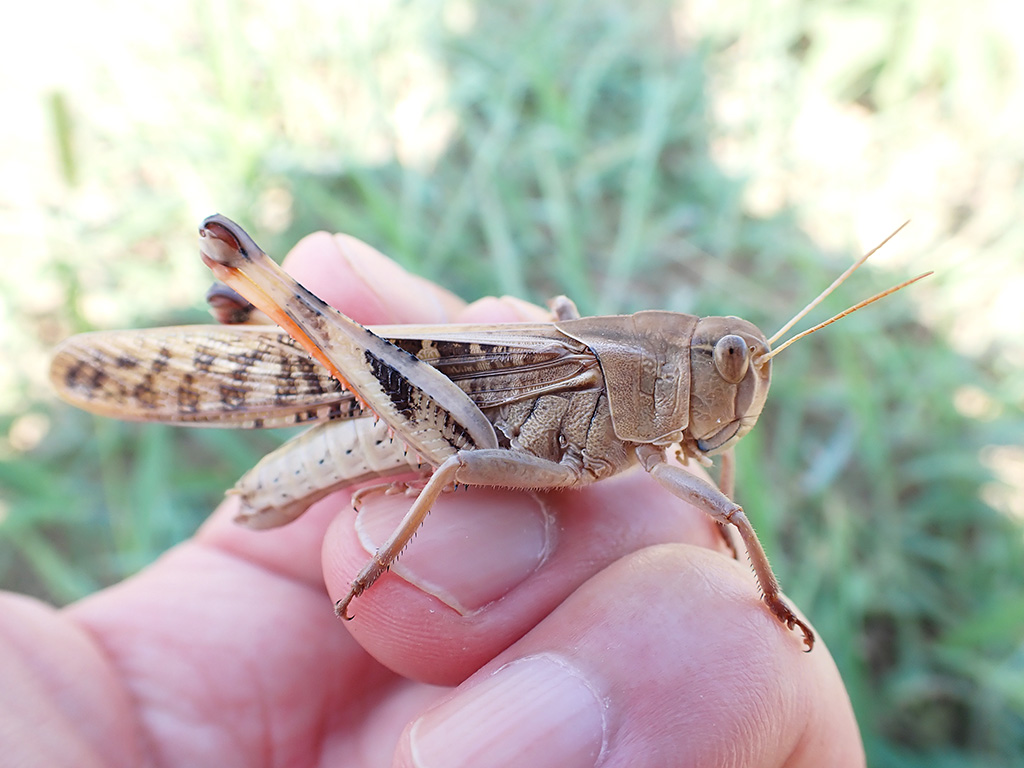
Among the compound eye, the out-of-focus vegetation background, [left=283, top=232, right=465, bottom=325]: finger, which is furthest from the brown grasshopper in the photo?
the out-of-focus vegetation background

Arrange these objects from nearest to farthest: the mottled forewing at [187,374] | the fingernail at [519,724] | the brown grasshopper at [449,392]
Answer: the fingernail at [519,724] < the brown grasshopper at [449,392] < the mottled forewing at [187,374]

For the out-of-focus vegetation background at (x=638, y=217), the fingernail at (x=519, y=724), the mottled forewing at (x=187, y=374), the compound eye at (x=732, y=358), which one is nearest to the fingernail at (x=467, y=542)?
the fingernail at (x=519, y=724)

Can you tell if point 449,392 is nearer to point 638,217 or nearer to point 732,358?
point 732,358

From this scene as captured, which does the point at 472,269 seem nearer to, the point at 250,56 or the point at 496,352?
the point at 496,352

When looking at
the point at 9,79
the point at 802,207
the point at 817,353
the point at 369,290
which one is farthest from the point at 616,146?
the point at 9,79

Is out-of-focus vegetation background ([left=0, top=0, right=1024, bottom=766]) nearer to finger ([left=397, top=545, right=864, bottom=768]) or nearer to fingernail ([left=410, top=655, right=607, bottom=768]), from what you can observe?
Result: finger ([left=397, top=545, right=864, bottom=768])

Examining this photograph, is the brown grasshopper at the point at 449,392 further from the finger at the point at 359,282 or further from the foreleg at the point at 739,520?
the finger at the point at 359,282
